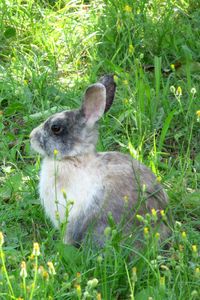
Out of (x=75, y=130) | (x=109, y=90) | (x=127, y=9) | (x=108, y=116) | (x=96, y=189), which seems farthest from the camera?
Answer: (x=127, y=9)

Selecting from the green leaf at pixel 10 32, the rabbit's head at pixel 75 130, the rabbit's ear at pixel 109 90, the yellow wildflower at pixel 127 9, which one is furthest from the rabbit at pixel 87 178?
the green leaf at pixel 10 32

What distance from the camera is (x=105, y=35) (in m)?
6.25

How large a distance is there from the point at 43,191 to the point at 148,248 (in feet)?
3.27

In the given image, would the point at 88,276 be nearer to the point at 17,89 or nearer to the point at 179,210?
the point at 179,210

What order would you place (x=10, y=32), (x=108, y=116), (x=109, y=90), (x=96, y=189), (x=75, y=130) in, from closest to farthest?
(x=96, y=189)
(x=75, y=130)
(x=109, y=90)
(x=108, y=116)
(x=10, y=32)

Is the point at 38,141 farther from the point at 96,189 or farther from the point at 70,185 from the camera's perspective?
the point at 96,189

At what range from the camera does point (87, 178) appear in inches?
178

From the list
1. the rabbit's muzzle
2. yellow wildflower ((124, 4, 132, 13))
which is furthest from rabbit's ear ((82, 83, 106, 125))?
yellow wildflower ((124, 4, 132, 13))

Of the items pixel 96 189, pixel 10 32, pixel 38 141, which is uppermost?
Answer: pixel 10 32

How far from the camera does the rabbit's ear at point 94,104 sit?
467 cm

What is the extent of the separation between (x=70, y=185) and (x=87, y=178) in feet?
0.31

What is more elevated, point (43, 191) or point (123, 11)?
point (123, 11)

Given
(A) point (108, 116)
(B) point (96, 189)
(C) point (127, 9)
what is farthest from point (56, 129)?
(C) point (127, 9)

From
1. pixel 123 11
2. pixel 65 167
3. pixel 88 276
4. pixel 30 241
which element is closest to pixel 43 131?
pixel 65 167
